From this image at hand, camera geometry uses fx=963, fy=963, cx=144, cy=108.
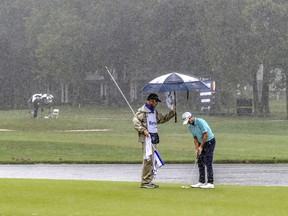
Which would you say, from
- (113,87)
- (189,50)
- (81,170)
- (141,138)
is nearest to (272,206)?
(141,138)

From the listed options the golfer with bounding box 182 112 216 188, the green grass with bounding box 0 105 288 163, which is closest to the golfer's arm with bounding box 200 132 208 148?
the golfer with bounding box 182 112 216 188

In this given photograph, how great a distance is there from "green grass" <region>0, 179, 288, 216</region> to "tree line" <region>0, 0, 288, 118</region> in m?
61.1

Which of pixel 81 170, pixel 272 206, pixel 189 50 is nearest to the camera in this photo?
pixel 272 206

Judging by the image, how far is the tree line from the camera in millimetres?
84938

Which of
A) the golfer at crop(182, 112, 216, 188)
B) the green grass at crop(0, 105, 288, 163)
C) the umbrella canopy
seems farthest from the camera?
the green grass at crop(0, 105, 288, 163)

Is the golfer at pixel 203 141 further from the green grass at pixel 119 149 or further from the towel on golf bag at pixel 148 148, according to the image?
the green grass at pixel 119 149

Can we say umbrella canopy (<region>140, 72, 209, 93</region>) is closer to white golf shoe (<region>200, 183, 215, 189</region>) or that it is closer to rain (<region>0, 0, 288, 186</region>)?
white golf shoe (<region>200, 183, 215, 189</region>)

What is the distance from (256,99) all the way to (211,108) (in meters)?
5.88

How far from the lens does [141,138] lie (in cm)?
2158

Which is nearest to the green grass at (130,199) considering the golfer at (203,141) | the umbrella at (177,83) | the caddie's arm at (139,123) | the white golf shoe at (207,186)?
the white golf shoe at (207,186)

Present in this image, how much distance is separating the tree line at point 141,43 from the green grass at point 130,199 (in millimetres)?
61089

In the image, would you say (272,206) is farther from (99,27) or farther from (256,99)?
(99,27)

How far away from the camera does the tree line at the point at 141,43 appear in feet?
279

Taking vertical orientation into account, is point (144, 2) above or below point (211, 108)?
above
